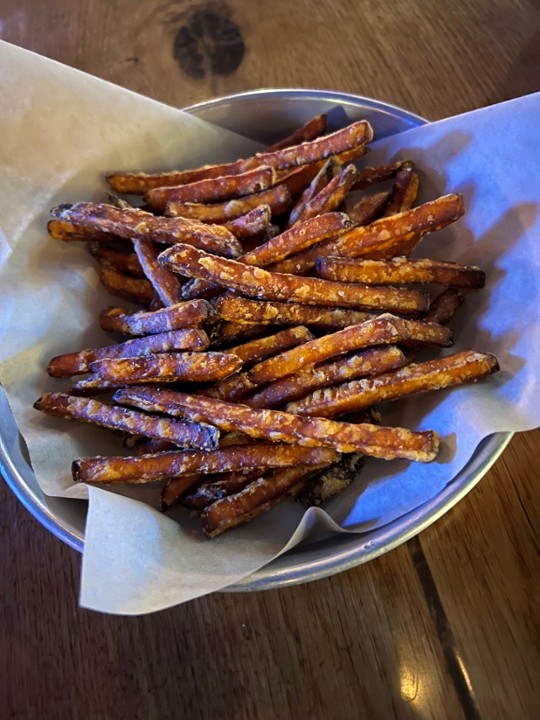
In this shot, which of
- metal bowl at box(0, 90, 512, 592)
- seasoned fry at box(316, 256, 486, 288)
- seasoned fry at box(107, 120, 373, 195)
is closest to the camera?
metal bowl at box(0, 90, 512, 592)

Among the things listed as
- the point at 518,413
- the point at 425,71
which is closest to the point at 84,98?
the point at 425,71

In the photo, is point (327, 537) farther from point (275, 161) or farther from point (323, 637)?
point (275, 161)

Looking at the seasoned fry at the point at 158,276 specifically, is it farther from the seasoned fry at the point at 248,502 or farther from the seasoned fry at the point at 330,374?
the seasoned fry at the point at 248,502

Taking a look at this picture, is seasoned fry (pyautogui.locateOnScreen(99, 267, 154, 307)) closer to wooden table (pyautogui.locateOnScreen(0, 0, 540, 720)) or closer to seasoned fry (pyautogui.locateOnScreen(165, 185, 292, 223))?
seasoned fry (pyautogui.locateOnScreen(165, 185, 292, 223))

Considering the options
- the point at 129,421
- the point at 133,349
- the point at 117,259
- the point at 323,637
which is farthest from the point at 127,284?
the point at 323,637

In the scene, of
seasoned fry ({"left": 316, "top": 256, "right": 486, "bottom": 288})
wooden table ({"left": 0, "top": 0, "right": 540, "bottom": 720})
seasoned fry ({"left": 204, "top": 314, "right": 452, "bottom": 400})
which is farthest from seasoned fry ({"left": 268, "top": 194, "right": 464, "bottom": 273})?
wooden table ({"left": 0, "top": 0, "right": 540, "bottom": 720})
